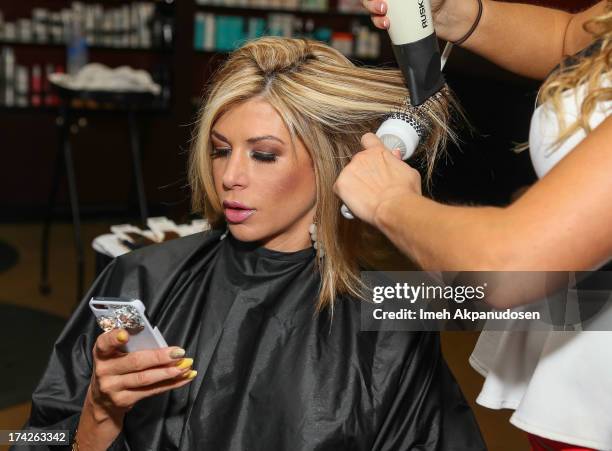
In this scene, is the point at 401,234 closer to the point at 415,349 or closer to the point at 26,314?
the point at 415,349

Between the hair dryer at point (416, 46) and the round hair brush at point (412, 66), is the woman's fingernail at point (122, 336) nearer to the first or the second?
the round hair brush at point (412, 66)

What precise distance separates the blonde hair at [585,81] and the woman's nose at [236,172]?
57 cm

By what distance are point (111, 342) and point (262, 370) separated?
0.36m

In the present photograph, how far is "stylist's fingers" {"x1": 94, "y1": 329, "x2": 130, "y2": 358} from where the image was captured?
111cm

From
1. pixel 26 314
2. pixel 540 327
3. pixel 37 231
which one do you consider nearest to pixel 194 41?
pixel 37 231

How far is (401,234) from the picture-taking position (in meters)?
0.93

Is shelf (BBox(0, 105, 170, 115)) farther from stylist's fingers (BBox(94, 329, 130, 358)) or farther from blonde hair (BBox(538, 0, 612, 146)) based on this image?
blonde hair (BBox(538, 0, 612, 146))

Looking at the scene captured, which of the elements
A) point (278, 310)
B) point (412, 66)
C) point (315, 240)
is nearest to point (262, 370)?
point (278, 310)

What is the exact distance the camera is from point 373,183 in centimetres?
98

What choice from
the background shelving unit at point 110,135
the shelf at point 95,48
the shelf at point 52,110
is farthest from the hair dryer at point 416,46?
the shelf at point 95,48

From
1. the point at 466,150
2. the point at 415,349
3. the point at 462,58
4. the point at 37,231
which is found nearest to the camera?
the point at 415,349

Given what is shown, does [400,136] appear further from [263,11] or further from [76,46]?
[263,11]

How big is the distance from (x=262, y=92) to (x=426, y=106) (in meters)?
0.31

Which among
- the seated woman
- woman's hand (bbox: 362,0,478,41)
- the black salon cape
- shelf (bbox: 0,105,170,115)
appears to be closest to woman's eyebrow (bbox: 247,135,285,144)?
the seated woman
